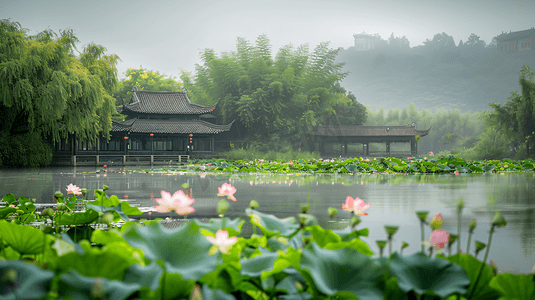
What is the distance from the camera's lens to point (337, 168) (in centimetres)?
1129

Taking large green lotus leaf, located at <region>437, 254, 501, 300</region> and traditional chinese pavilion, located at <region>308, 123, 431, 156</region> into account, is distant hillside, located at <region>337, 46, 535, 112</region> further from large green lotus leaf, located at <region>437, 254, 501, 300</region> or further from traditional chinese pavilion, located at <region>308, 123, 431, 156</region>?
large green lotus leaf, located at <region>437, 254, 501, 300</region>

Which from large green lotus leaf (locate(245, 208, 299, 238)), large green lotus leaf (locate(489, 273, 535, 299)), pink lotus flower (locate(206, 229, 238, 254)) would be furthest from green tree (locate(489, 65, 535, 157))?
pink lotus flower (locate(206, 229, 238, 254))

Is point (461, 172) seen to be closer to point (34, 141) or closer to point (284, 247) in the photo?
point (284, 247)

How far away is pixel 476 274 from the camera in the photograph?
0.92 metres

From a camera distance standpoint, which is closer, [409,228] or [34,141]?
[409,228]

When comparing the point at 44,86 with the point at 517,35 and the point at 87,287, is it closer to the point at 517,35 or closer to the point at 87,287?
the point at 87,287

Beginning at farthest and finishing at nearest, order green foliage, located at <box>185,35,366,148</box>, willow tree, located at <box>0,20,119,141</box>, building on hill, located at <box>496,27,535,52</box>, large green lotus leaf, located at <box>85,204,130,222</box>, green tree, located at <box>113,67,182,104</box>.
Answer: building on hill, located at <box>496,27,535,52</box>
green tree, located at <box>113,67,182,104</box>
green foliage, located at <box>185,35,366,148</box>
willow tree, located at <box>0,20,119,141</box>
large green lotus leaf, located at <box>85,204,130,222</box>

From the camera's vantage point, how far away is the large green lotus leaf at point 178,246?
0.81m

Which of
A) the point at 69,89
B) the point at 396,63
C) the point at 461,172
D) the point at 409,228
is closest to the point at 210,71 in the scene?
the point at 69,89

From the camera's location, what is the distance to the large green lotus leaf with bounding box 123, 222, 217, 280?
806mm

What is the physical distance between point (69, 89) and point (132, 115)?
9.58 m

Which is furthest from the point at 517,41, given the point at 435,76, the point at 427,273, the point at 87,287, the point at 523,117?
the point at 87,287

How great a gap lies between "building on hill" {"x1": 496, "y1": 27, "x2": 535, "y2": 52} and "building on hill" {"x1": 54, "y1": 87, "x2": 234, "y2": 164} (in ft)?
428

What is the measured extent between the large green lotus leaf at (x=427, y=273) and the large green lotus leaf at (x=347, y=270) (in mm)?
42
